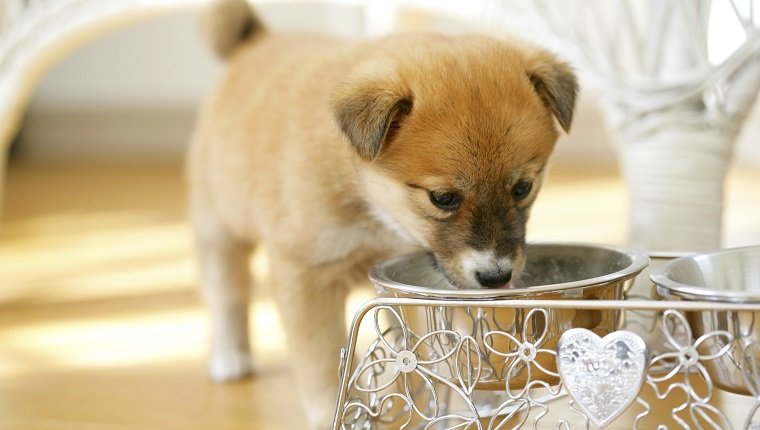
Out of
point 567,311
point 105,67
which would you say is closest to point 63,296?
point 567,311

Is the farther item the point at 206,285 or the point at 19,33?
the point at 19,33

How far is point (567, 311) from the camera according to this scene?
125 centimetres

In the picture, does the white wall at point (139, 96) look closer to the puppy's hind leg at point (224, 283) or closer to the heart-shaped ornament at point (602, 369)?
the puppy's hind leg at point (224, 283)

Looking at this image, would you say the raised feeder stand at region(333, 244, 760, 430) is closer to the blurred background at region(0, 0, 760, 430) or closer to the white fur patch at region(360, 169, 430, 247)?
the white fur patch at region(360, 169, 430, 247)

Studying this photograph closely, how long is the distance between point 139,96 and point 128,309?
152 inches

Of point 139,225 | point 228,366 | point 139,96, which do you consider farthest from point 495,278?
point 139,96

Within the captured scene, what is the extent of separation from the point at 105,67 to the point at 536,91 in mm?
5252

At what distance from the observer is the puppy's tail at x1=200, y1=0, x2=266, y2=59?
7.08 feet

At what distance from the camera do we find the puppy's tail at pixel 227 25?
216cm

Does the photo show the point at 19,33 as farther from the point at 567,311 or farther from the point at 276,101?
the point at 567,311

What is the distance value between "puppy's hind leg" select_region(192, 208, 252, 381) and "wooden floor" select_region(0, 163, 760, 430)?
0.09m

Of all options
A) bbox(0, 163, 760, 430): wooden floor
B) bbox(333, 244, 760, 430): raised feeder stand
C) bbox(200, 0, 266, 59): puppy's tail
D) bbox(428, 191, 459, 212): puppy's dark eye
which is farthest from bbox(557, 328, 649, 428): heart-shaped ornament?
bbox(200, 0, 266, 59): puppy's tail

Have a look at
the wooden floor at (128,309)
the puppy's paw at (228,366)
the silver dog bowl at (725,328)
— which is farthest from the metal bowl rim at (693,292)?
the puppy's paw at (228,366)

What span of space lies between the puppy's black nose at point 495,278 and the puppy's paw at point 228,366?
34.0 inches
